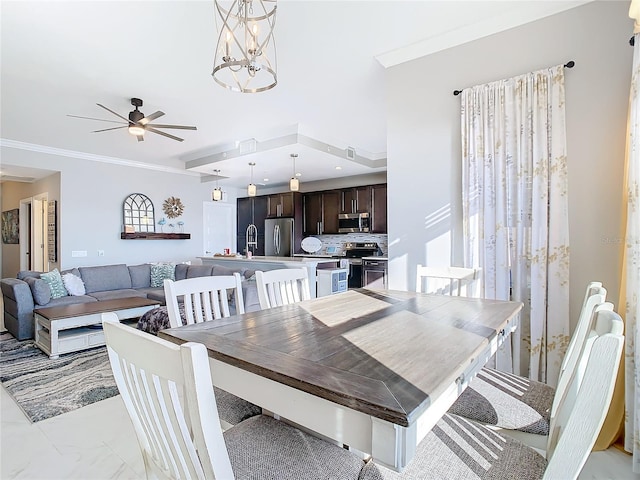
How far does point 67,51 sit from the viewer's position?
110 inches

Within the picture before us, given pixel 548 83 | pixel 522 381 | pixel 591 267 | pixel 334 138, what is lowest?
pixel 522 381

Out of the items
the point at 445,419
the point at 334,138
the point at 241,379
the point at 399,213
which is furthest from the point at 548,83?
the point at 334,138

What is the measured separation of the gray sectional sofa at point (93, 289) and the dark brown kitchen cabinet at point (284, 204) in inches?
110

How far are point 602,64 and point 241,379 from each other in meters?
2.70

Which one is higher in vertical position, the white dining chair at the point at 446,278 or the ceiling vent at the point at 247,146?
the ceiling vent at the point at 247,146

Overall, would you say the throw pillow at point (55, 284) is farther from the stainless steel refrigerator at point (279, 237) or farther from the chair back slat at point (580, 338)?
the chair back slat at point (580, 338)

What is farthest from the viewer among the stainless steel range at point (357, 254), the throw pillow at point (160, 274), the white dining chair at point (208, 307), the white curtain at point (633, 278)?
the stainless steel range at point (357, 254)

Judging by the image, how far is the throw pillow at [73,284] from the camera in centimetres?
487

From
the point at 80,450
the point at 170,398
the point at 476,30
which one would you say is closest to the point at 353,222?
the point at 476,30

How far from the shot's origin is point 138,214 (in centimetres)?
679

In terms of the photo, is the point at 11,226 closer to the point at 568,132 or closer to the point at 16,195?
the point at 16,195

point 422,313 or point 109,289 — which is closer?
point 422,313

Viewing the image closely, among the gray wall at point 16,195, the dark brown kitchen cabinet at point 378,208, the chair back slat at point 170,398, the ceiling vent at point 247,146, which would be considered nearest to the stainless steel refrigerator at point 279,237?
the dark brown kitchen cabinet at point 378,208

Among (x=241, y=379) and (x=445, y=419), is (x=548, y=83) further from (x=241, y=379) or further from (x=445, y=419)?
(x=241, y=379)
